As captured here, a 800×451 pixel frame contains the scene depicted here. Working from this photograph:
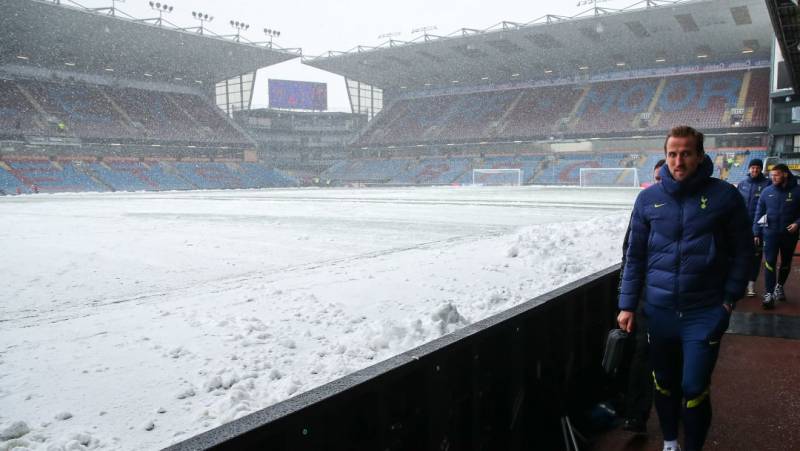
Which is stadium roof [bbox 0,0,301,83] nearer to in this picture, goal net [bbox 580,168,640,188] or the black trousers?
goal net [bbox 580,168,640,188]

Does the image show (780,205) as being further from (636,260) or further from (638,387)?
(636,260)

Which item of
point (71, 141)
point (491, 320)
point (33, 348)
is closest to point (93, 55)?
point (71, 141)

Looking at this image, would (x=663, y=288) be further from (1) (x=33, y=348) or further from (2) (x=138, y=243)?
(2) (x=138, y=243)

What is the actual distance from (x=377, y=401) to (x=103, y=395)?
2.56 metres

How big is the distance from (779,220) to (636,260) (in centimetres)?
455

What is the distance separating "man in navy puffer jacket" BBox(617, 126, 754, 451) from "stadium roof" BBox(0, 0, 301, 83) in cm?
4430

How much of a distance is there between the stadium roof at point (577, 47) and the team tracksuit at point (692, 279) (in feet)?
131

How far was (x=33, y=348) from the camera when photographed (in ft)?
15.3

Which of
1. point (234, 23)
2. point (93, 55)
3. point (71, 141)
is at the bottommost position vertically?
point (71, 141)

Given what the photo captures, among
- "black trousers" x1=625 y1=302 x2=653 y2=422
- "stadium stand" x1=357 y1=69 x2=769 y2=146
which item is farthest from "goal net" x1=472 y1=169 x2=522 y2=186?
"black trousers" x1=625 y1=302 x2=653 y2=422

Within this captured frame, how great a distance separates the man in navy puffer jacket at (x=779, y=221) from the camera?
6395mm

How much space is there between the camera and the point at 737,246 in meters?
2.91

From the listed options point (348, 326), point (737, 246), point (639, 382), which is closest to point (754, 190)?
point (639, 382)

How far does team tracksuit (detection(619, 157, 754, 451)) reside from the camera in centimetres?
289
